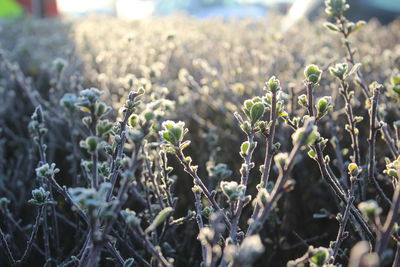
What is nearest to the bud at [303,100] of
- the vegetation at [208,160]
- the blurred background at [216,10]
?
the vegetation at [208,160]

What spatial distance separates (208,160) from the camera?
2.62m

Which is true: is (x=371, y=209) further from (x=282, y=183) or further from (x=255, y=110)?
(x=255, y=110)

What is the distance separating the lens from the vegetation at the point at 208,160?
3.35 feet

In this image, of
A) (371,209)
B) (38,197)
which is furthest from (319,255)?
(38,197)

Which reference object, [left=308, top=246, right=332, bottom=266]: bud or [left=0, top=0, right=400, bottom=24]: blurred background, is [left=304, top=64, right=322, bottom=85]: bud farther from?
[left=0, top=0, right=400, bottom=24]: blurred background

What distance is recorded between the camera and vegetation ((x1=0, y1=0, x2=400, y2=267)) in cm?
102

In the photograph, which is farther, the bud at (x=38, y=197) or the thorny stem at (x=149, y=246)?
the bud at (x=38, y=197)

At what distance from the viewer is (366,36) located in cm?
450

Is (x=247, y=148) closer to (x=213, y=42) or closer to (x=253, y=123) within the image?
(x=253, y=123)

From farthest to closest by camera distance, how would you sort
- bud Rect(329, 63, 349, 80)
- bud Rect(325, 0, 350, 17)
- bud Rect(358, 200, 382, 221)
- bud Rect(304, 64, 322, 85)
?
bud Rect(325, 0, 350, 17) → bud Rect(329, 63, 349, 80) → bud Rect(304, 64, 322, 85) → bud Rect(358, 200, 382, 221)

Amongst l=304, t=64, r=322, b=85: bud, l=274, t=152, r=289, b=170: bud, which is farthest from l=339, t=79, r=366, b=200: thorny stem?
l=274, t=152, r=289, b=170: bud

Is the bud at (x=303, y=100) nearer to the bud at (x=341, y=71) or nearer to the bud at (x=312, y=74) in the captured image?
the bud at (x=312, y=74)

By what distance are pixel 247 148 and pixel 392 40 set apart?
3.89 m

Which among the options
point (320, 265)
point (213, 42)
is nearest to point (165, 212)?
point (320, 265)
